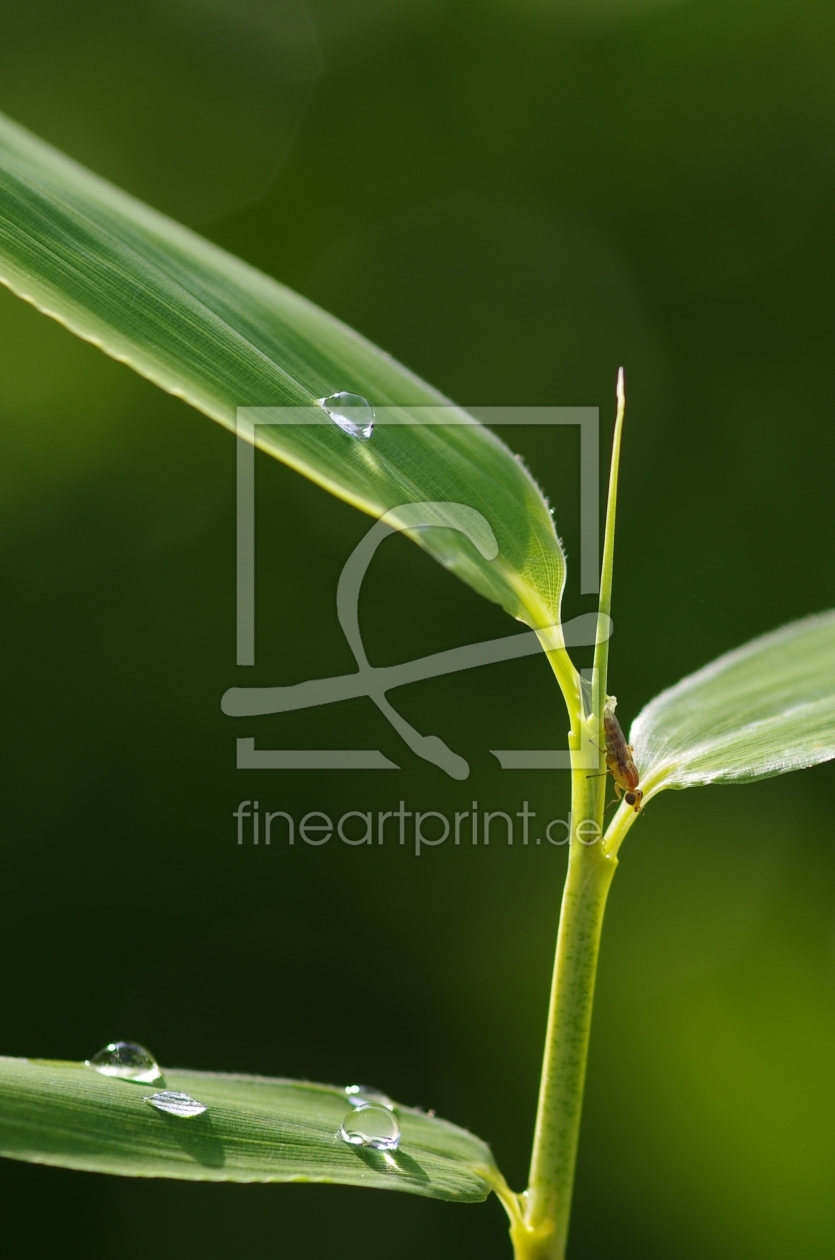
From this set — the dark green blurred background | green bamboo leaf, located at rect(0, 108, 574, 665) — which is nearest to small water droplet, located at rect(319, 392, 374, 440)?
green bamboo leaf, located at rect(0, 108, 574, 665)

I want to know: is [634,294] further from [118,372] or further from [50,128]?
[50,128]

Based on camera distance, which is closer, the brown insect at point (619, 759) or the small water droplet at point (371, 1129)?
the small water droplet at point (371, 1129)

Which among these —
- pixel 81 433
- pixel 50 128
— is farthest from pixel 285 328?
pixel 50 128

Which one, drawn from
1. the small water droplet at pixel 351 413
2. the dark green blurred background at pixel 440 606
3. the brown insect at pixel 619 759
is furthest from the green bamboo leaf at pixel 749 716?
the dark green blurred background at pixel 440 606

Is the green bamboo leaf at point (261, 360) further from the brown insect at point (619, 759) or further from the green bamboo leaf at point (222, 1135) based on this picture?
the green bamboo leaf at point (222, 1135)

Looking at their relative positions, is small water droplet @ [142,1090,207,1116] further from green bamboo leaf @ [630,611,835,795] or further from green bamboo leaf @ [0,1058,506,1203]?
green bamboo leaf @ [630,611,835,795]

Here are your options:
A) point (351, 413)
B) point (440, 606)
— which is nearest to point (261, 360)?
point (351, 413)

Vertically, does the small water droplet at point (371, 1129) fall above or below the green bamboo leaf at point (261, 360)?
below
